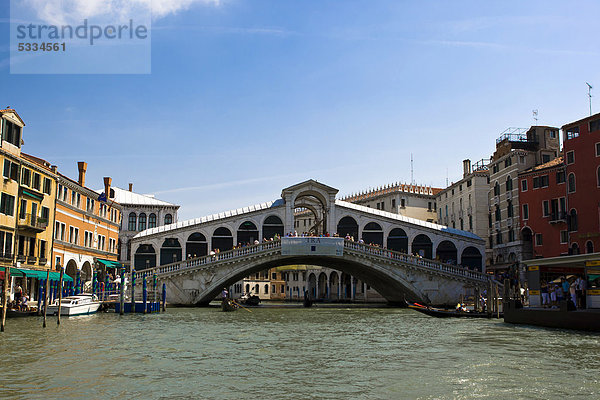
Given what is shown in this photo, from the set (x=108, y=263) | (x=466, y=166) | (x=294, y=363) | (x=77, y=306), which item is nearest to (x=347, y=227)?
(x=108, y=263)

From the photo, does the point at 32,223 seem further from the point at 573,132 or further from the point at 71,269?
the point at 573,132

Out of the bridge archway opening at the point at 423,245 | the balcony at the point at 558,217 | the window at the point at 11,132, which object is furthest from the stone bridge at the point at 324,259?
the window at the point at 11,132

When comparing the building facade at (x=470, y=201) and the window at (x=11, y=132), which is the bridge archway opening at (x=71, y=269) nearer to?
the window at (x=11, y=132)

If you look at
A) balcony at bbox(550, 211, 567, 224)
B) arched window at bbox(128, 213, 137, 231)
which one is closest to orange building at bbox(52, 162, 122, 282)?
arched window at bbox(128, 213, 137, 231)

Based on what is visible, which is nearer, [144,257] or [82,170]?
[82,170]

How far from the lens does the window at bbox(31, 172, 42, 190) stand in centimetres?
2720

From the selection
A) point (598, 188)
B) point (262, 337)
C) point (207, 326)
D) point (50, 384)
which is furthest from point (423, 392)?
point (598, 188)

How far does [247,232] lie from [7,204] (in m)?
17.0

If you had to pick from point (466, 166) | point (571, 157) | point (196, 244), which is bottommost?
point (196, 244)

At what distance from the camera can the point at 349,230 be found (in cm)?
3991

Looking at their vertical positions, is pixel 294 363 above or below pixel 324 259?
below

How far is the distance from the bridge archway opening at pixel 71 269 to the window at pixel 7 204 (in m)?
7.25

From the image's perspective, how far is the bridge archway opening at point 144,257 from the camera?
3825 cm

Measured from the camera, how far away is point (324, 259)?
37.1m
